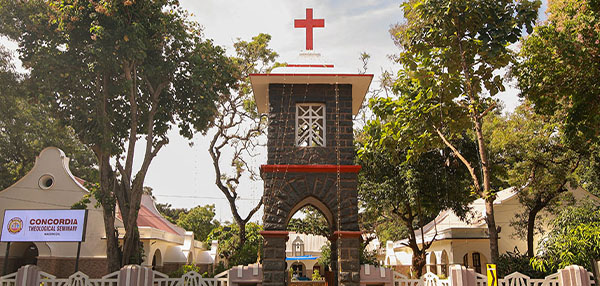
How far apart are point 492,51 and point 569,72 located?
287 cm

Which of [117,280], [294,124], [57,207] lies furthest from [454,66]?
[57,207]

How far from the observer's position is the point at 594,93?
12.2 metres

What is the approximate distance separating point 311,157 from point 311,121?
3.13 feet

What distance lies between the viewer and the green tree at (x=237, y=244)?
773 inches

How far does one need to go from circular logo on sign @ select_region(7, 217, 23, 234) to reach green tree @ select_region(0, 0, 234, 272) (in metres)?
2.66

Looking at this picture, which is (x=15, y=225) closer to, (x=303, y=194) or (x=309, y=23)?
(x=303, y=194)

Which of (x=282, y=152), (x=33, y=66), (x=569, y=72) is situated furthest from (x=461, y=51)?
(x=33, y=66)

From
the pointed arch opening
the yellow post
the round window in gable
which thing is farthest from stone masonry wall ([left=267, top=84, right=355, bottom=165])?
the round window in gable

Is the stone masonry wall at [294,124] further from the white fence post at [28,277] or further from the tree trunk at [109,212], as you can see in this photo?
the tree trunk at [109,212]

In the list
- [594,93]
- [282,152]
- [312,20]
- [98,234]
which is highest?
[312,20]

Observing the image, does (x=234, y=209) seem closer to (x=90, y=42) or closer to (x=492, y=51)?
(x=90, y=42)

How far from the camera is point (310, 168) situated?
35.6 feet

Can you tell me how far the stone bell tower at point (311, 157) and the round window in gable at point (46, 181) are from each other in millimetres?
12402

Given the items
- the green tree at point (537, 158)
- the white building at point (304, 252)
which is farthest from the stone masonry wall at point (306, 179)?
the white building at point (304, 252)
